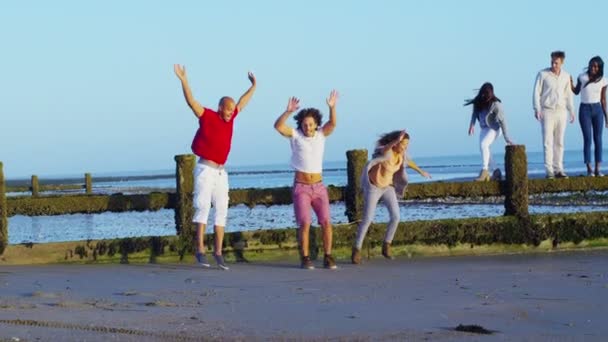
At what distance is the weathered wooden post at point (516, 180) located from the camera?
11625mm

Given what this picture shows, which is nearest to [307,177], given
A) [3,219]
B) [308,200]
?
[308,200]

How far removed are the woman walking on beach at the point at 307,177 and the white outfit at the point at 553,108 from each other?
4082mm

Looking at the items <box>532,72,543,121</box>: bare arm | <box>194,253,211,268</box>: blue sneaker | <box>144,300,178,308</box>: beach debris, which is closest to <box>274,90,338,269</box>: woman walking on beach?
<box>194,253,211,268</box>: blue sneaker

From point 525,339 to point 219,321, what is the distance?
1.91m

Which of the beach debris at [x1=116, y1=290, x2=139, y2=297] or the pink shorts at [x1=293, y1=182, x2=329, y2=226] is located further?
the pink shorts at [x1=293, y1=182, x2=329, y2=226]

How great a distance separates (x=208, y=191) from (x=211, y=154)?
0.36 m

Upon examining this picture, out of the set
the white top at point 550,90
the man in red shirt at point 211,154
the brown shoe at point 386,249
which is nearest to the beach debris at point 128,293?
the man in red shirt at point 211,154

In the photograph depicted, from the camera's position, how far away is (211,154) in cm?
1019

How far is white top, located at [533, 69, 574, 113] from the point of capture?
13281mm

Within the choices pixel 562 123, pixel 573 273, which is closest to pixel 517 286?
pixel 573 273

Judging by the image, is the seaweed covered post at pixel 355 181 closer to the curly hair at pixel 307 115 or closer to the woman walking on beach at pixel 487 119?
the curly hair at pixel 307 115

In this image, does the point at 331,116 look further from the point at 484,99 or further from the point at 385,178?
the point at 484,99

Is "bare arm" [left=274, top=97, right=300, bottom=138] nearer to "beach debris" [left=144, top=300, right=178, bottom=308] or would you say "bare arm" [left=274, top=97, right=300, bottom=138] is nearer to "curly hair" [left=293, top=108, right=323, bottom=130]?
"curly hair" [left=293, top=108, right=323, bottom=130]

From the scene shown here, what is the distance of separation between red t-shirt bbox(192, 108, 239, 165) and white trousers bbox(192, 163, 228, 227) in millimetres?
125
